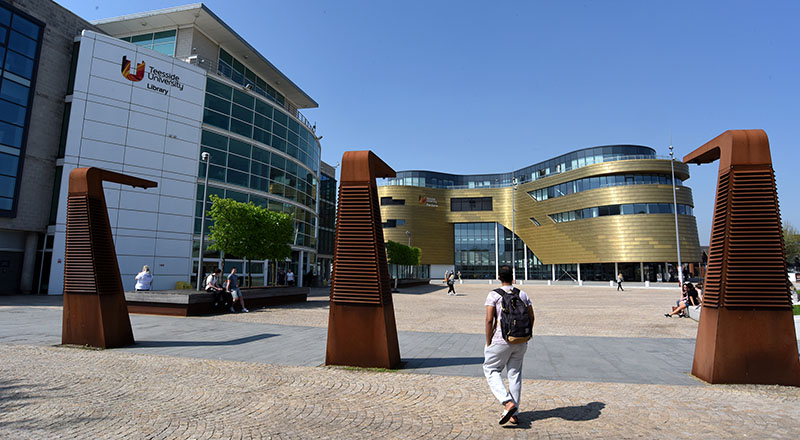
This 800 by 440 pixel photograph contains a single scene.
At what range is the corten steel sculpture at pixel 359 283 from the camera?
655 cm

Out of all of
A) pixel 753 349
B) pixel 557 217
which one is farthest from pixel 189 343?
pixel 557 217

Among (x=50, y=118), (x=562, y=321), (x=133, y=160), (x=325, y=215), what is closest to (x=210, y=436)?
(x=562, y=321)

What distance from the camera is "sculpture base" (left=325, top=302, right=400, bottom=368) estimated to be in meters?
6.50

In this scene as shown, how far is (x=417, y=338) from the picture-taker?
985cm

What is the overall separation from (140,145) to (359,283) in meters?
24.0

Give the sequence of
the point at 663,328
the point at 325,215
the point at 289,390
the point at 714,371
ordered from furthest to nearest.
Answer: the point at 325,215
the point at 663,328
the point at 714,371
the point at 289,390

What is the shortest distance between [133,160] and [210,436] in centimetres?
2554

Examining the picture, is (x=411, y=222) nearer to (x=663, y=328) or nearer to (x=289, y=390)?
(x=663, y=328)

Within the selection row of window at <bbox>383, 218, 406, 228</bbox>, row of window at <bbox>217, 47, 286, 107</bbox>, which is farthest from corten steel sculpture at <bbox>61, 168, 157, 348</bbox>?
row of window at <bbox>383, 218, 406, 228</bbox>

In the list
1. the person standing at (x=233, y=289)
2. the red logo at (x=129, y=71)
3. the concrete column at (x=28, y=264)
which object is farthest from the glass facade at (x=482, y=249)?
the concrete column at (x=28, y=264)

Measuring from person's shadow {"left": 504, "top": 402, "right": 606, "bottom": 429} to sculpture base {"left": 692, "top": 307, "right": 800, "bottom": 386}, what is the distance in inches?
91.1

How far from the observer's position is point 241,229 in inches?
728

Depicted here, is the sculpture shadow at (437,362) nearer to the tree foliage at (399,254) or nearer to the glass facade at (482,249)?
the tree foliage at (399,254)

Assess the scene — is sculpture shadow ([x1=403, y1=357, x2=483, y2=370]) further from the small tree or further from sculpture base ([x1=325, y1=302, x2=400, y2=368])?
the small tree
